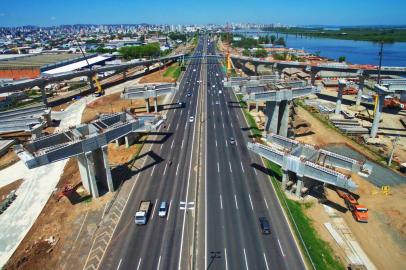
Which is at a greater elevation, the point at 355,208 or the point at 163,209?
the point at 163,209

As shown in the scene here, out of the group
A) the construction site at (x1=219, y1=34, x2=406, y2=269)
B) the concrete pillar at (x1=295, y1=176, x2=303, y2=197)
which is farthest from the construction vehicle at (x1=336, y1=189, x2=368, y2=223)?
the concrete pillar at (x1=295, y1=176, x2=303, y2=197)

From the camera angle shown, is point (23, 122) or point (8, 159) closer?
point (8, 159)

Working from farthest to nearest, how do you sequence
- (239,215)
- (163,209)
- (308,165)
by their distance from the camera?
(308,165) → (163,209) → (239,215)

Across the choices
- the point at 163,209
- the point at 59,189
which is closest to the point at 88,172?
the point at 59,189

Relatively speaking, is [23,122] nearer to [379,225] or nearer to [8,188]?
[8,188]

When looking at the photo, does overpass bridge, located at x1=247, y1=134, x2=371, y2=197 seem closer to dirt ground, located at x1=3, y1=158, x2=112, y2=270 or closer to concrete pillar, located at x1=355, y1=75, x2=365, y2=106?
dirt ground, located at x1=3, y1=158, x2=112, y2=270

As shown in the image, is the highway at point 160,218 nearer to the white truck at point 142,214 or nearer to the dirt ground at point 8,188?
the white truck at point 142,214
